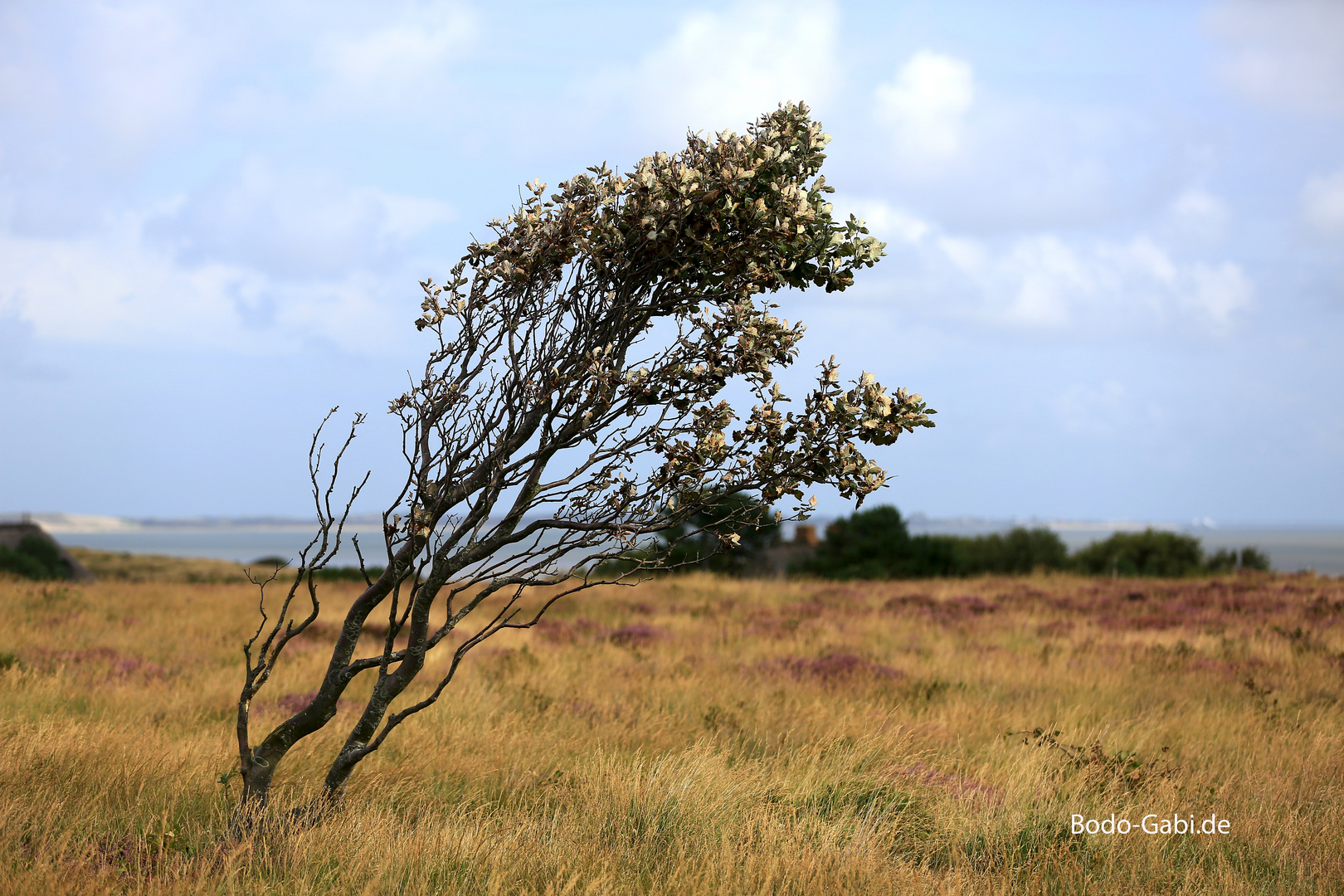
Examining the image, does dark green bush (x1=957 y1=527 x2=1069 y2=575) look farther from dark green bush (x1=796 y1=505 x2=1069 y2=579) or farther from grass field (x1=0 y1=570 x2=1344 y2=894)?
grass field (x1=0 y1=570 x2=1344 y2=894)

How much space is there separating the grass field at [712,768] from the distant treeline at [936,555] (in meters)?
18.0

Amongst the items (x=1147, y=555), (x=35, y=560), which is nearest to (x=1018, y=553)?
(x=1147, y=555)

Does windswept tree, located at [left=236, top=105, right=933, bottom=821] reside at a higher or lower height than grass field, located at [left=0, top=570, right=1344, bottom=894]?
higher

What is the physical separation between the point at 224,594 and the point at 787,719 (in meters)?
17.3

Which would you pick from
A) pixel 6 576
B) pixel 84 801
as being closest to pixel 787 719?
pixel 84 801

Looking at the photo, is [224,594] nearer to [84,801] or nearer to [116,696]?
[116,696]

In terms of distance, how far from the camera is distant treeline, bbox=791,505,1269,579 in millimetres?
32844

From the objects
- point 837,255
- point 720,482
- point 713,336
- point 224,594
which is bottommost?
point 224,594

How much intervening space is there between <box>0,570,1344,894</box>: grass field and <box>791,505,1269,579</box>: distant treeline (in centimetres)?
1796

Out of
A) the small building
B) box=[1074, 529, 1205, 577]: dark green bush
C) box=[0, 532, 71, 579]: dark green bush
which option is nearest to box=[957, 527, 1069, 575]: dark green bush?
box=[1074, 529, 1205, 577]: dark green bush

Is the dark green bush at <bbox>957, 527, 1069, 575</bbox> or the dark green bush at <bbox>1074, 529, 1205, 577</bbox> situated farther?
the dark green bush at <bbox>957, 527, 1069, 575</bbox>

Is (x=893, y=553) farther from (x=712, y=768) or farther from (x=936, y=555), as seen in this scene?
(x=712, y=768)

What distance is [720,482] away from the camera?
5.65 meters

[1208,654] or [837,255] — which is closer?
[837,255]
